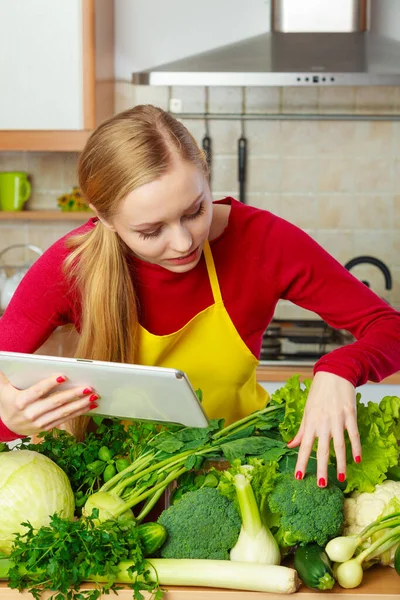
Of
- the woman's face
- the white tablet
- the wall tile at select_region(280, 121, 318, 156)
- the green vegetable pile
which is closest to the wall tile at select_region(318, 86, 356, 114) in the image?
the wall tile at select_region(280, 121, 318, 156)

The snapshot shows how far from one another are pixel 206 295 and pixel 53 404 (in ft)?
1.69

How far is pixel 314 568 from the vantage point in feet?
3.18

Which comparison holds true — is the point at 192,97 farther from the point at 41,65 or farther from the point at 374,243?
the point at 374,243

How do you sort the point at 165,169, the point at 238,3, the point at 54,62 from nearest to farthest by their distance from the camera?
the point at 165,169
the point at 54,62
the point at 238,3

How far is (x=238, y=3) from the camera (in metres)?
3.22

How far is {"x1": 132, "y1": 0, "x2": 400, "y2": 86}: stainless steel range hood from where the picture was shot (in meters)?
2.81

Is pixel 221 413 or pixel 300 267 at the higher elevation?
pixel 300 267

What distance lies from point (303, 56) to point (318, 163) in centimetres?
49

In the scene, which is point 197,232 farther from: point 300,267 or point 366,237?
point 366,237

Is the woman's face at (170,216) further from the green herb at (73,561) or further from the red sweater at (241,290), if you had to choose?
the green herb at (73,561)

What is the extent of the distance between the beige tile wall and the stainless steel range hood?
27 cm

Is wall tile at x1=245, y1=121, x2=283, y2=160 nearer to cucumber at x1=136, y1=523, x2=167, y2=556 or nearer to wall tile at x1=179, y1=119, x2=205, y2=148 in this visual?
wall tile at x1=179, y1=119, x2=205, y2=148

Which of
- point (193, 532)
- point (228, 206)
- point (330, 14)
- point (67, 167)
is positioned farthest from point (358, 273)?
point (193, 532)

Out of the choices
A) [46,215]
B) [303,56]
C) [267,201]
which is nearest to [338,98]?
[303,56]
